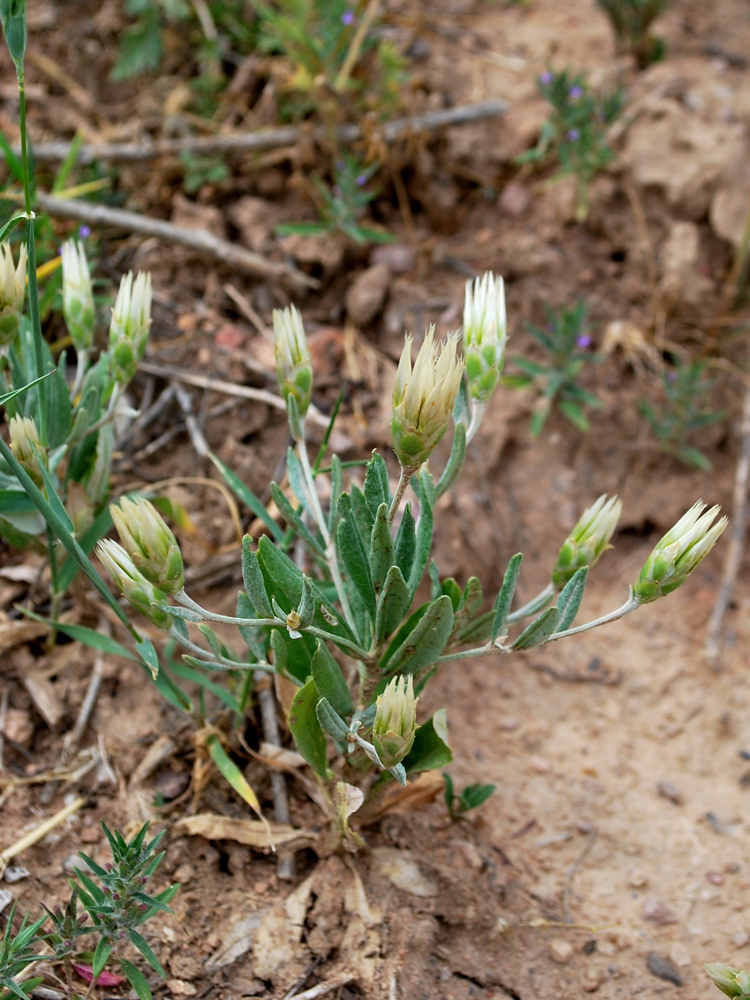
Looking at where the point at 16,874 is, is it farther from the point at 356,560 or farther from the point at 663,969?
the point at 663,969

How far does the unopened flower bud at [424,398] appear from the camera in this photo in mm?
1339

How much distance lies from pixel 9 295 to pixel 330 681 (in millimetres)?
970

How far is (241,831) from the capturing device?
69.6 inches

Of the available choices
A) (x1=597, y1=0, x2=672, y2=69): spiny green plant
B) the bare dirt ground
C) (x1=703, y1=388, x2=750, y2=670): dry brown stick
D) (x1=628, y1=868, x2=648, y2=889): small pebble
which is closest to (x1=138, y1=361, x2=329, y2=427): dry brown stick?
the bare dirt ground

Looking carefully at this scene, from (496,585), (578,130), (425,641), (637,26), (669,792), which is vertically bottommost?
(669,792)

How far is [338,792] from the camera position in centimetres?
161

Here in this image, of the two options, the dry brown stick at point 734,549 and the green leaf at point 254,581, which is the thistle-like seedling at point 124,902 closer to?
the green leaf at point 254,581

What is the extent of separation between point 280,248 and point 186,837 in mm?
1911

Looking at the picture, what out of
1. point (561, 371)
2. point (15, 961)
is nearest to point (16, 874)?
point (15, 961)

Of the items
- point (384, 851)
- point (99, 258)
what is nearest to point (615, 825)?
point (384, 851)

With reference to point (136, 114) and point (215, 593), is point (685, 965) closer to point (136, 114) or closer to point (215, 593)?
point (215, 593)

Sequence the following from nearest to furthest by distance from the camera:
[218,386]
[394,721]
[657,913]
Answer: [394,721], [657,913], [218,386]

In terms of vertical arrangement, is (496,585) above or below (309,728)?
below

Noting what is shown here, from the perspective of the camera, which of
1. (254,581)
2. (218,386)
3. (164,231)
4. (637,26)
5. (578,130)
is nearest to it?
(254,581)
